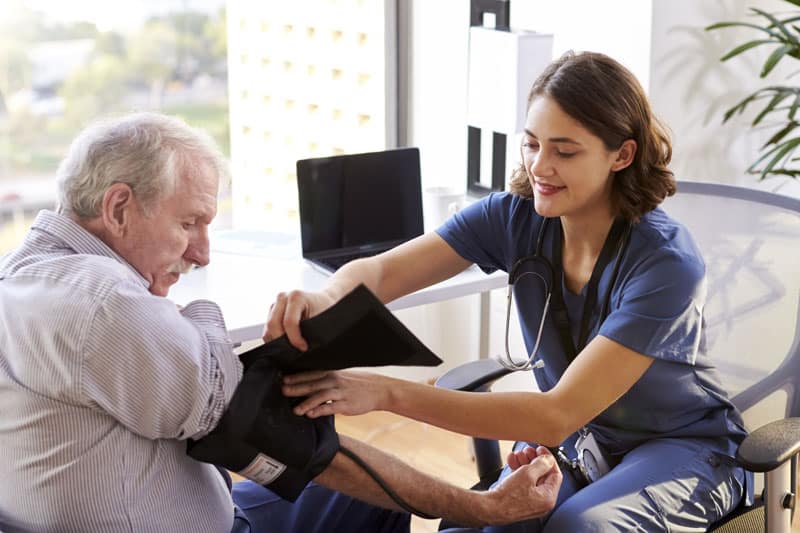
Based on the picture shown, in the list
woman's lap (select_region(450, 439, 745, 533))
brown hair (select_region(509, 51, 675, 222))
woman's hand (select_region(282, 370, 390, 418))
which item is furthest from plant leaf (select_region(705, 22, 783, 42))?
woman's hand (select_region(282, 370, 390, 418))

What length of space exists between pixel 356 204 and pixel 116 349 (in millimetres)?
1479

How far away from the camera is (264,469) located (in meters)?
1.39

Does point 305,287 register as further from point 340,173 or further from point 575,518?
point 575,518

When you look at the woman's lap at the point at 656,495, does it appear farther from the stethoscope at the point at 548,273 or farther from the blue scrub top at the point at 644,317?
the stethoscope at the point at 548,273

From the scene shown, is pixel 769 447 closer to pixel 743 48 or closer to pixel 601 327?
pixel 601 327

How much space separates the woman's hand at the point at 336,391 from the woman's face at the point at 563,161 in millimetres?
444

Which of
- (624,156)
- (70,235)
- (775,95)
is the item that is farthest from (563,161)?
(775,95)

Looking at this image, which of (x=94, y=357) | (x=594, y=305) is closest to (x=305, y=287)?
(x=594, y=305)

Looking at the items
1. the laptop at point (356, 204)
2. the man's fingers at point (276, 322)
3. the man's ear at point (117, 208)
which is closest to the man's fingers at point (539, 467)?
the man's fingers at point (276, 322)

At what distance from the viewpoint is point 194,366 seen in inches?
51.1

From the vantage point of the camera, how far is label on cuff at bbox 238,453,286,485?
1372 millimetres

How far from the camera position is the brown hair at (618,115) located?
1.68m

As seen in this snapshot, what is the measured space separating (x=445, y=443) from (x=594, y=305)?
1.57 metres

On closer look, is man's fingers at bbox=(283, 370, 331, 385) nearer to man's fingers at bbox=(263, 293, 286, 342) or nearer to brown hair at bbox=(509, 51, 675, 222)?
man's fingers at bbox=(263, 293, 286, 342)
